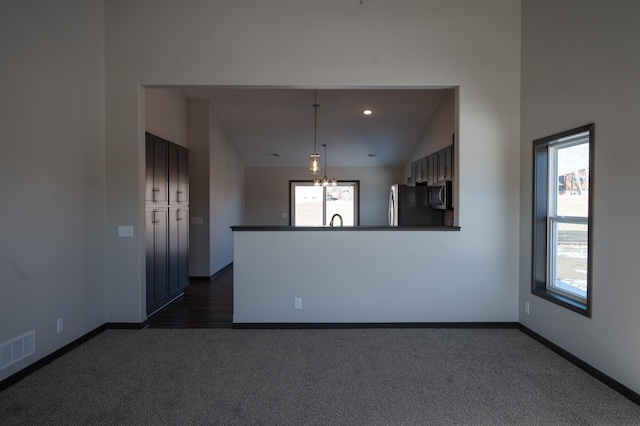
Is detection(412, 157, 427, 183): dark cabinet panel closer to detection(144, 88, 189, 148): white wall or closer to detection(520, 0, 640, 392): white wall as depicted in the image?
detection(520, 0, 640, 392): white wall

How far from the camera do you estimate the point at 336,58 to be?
142 inches

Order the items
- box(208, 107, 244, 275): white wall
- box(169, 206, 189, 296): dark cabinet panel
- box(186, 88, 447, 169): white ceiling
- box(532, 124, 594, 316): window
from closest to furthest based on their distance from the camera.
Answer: box(532, 124, 594, 316): window
box(169, 206, 189, 296): dark cabinet panel
box(186, 88, 447, 169): white ceiling
box(208, 107, 244, 275): white wall

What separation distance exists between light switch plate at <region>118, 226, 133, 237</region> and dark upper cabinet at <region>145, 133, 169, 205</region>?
1.50 ft

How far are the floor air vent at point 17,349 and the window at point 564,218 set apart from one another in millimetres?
4282

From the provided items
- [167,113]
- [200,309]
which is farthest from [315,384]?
[167,113]

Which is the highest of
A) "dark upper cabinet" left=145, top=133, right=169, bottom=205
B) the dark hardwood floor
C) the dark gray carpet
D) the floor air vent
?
"dark upper cabinet" left=145, top=133, right=169, bottom=205

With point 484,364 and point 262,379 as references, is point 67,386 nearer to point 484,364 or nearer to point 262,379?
point 262,379

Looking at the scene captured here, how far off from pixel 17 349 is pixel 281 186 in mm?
6860

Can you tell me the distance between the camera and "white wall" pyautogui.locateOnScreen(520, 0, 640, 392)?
2.33 m

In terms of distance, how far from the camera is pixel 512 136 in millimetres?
3615

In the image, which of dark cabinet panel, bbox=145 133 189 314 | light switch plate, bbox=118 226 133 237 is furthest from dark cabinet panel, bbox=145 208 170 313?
light switch plate, bbox=118 226 133 237

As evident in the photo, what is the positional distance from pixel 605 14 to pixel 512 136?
4.13 feet

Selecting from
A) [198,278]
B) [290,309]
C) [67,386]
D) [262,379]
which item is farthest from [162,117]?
[262,379]

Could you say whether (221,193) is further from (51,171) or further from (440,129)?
(440,129)
